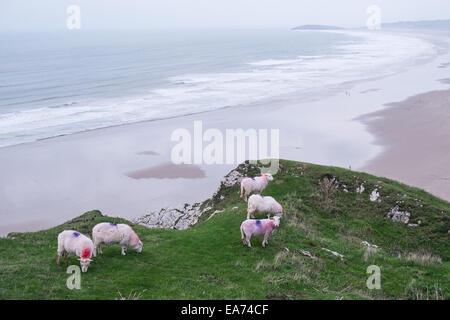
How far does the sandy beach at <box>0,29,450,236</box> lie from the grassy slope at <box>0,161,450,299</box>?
11.4 m

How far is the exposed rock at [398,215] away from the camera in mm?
24406

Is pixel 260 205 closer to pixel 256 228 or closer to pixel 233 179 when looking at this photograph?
pixel 256 228

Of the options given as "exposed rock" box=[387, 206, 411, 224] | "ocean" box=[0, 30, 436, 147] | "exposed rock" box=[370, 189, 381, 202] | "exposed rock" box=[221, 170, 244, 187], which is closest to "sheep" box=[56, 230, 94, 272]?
"exposed rock" box=[221, 170, 244, 187]

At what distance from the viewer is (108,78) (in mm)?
102438

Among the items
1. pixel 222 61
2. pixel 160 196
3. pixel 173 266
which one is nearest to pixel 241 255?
pixel 173 266

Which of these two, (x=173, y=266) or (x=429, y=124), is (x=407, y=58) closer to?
A: (x=429, y=124)

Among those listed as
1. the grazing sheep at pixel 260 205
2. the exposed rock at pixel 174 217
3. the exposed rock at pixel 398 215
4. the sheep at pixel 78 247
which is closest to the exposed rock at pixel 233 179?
the exposed rock at pixel 174 217

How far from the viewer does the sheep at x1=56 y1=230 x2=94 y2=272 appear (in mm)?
13891

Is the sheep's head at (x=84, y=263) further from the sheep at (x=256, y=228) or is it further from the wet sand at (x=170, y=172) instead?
the wet sand at (x=170, y=172)

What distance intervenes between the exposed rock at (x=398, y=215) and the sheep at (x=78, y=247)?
18.1 m

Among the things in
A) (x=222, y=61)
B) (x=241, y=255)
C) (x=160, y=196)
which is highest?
(x=222, y=61)

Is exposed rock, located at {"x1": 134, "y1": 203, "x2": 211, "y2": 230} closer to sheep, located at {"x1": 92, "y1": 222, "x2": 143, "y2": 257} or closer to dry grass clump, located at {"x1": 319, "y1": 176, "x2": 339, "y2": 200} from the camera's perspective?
dry grass clump, located at {"x1": 319, "y1": 176, "x2": 339, "y2": 200}
